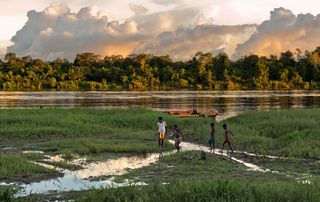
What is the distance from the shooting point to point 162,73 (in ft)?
504

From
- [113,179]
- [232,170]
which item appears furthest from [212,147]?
[113,179]

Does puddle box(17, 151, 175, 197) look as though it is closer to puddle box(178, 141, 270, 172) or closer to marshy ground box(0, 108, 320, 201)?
marshy ground box(0, 108, 320, 201)

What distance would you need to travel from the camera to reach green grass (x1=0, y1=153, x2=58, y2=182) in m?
17.7

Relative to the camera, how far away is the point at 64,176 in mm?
18516

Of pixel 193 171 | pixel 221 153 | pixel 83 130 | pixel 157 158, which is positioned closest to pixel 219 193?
pixel 193 171

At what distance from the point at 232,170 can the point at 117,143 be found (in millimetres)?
10206

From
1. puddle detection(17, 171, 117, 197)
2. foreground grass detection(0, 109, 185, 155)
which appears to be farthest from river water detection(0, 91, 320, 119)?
puddle detection(17, 171, 117, 197)

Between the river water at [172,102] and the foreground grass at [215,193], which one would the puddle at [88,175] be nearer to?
the foreground grass at [215,193]

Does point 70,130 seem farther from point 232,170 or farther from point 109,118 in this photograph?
point 232,170

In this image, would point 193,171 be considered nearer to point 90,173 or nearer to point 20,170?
point 90,173

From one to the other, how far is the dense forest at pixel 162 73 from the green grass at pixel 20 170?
393 feet

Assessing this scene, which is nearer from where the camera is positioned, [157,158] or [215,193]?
[215,193]

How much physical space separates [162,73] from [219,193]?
142m

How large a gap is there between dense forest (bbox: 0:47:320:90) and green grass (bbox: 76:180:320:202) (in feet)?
419
